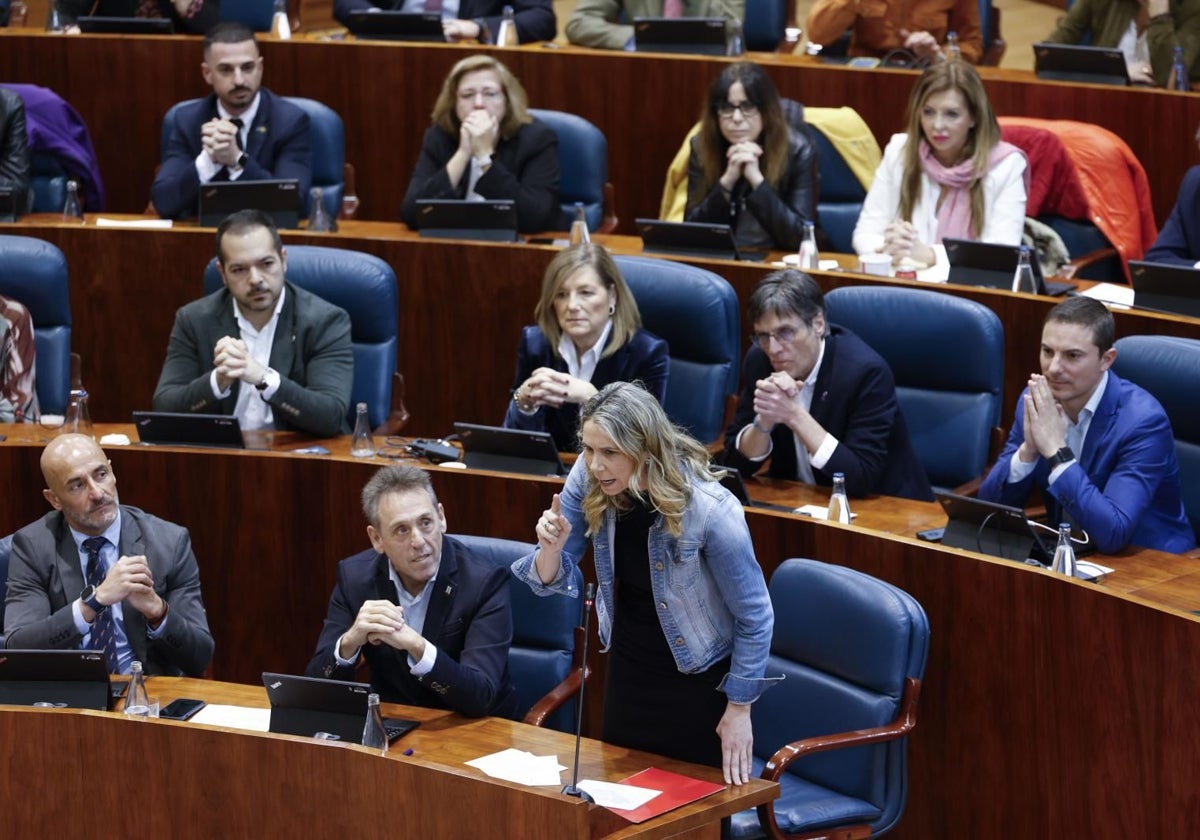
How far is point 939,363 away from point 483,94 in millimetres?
1535

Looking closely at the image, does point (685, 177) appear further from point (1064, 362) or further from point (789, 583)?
point (789, 583)

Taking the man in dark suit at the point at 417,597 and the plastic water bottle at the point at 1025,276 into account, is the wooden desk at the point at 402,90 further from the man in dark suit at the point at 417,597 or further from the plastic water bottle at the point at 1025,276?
the man in dark suit at the point at 417,597

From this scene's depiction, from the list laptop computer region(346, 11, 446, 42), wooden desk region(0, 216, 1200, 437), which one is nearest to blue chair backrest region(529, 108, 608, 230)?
wooden desk region(0, 216, 1200, 437)

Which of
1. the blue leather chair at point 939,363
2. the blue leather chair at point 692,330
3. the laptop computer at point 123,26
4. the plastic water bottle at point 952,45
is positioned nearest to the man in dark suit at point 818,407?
the blue leather chair at point 939,363

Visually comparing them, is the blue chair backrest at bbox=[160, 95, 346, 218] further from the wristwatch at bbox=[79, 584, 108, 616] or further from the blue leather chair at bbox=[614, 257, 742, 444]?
the wristwatch at bbox=[79, 584, 108, 616]

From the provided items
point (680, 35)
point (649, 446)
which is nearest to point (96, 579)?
point (649, 446)

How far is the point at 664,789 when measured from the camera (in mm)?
2535

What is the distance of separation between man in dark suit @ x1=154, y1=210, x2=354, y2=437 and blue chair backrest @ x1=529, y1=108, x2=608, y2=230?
110 centimetres

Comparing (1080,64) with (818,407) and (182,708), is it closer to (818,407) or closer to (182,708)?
(818,407)

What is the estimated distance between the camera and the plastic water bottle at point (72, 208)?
470 centimetres

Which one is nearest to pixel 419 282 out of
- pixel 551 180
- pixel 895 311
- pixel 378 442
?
pixel 551 180

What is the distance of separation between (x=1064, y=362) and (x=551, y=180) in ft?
5.92

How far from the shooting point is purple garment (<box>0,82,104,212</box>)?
5.07 metres

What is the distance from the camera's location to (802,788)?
9.69ft
